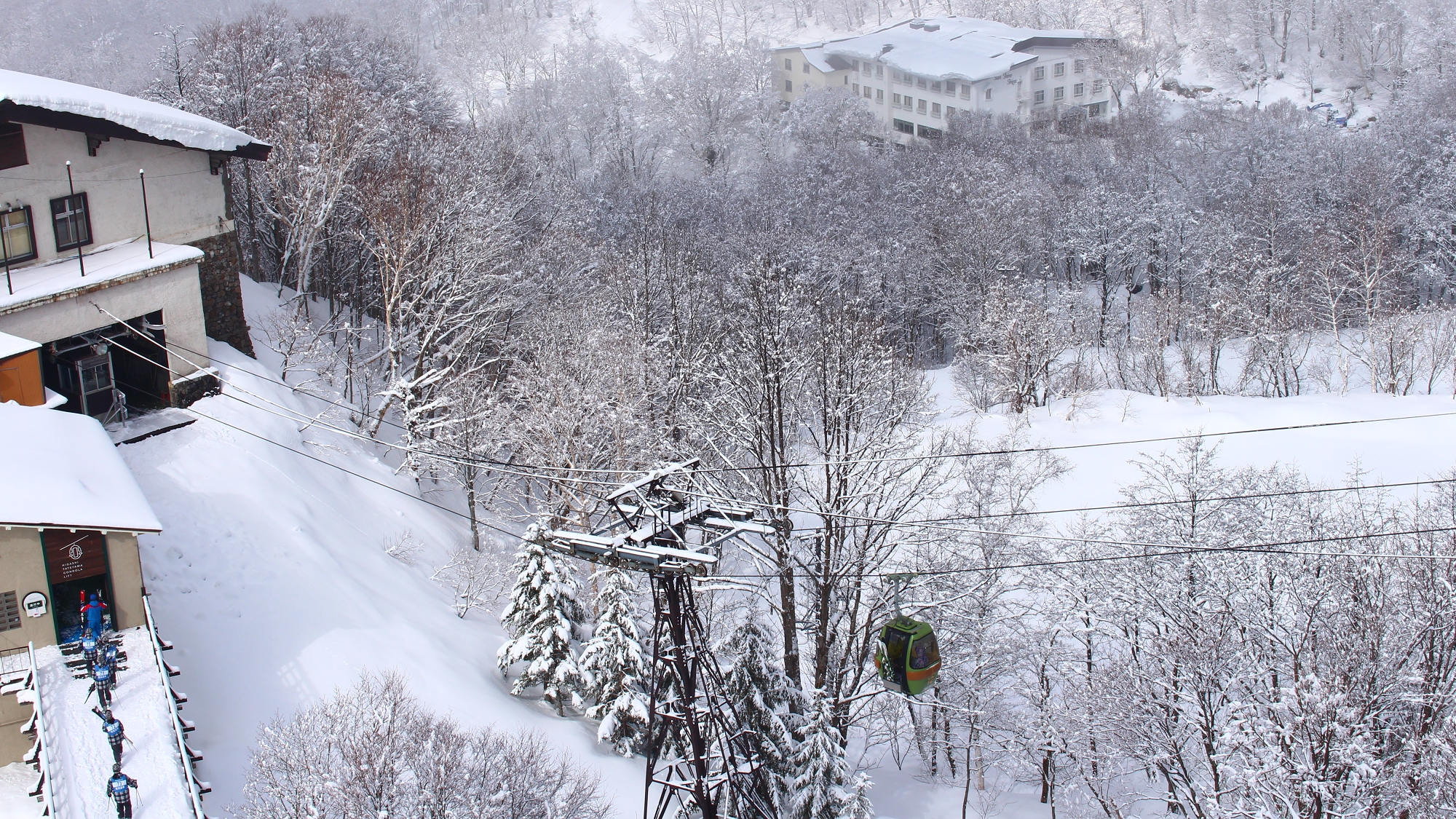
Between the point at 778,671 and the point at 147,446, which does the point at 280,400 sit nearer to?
the point at 147,446

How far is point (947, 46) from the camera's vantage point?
87.6m

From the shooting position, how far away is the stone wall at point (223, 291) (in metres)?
29.4

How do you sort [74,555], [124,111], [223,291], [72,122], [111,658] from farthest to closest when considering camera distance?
[223,291], [124,111], [72,122], [74,555], [111,658]

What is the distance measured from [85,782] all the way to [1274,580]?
22443mm

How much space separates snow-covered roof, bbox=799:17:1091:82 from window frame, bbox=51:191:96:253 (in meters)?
65.1

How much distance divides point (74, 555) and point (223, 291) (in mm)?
14057

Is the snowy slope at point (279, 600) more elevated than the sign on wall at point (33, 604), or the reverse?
the sign on wall at point (33, 604)

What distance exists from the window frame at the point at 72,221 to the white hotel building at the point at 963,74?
211 feet

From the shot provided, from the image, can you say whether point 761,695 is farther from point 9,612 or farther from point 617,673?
point 9,612

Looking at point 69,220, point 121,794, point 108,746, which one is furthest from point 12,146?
point 121,794

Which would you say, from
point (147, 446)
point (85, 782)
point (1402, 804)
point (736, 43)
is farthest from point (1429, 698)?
point (736, 43)

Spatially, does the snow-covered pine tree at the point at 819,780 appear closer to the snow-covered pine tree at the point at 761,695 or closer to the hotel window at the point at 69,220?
the snow-covered pine tree at the point at 761,695

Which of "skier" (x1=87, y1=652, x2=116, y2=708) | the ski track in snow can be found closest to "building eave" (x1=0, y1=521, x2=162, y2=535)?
the ski track in snow

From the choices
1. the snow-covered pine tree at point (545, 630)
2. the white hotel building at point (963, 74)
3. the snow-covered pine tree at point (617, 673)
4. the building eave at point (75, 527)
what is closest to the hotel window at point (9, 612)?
the building eave at point (75, 527)
